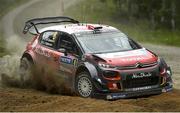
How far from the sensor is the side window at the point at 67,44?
1330 centimetres

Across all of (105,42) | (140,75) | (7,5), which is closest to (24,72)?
(105,42)

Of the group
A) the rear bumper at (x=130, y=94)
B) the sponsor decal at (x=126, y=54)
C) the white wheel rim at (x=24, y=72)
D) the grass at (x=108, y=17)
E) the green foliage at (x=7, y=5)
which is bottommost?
the rear bumper at (x=130, y=94)

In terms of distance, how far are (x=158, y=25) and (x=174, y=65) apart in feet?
92.6

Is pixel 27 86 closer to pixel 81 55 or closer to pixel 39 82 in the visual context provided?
pixel 39 82

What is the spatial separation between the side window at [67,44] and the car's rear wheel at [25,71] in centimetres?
148

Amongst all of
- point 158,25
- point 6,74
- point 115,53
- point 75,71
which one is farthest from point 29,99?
point 158,25

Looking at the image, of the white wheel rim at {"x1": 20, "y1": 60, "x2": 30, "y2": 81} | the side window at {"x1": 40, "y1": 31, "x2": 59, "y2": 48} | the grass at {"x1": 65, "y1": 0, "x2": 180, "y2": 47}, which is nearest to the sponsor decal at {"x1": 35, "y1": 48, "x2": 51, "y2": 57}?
the side window at {"x1": 40, "y1": 31, "x2": 59, "y2": 48}

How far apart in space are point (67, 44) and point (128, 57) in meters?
1.78

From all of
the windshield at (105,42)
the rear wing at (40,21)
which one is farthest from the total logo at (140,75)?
the rear wing at (40,21)

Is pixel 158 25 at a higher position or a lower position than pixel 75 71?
higher

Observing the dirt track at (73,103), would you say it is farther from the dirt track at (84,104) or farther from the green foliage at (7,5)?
the green foliage at (7,5)

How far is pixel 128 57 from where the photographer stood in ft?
41.4

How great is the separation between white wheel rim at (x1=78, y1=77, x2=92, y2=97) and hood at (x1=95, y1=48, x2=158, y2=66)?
0.64 meters

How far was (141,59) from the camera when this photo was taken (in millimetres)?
12578
